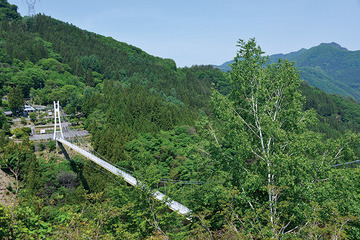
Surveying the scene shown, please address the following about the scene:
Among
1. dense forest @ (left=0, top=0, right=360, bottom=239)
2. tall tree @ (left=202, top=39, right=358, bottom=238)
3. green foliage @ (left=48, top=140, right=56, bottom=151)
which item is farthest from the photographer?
green foliage @ (left=48, top=140, right=56, bottom=151)

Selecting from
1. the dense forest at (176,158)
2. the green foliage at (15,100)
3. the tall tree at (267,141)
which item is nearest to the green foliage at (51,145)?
the dense forest at (176,158)

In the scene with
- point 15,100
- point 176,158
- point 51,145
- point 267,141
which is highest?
point 267,141

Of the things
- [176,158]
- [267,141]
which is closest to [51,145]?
[176,158]

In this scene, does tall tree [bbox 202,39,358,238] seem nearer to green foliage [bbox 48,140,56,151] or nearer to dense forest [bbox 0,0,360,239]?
dense forest [bbox 0,0,360,239]

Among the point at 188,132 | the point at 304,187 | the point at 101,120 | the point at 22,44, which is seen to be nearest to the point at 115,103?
the point at 101,120

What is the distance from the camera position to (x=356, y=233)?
7648 mm

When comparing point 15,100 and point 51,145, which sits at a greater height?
point 15,100

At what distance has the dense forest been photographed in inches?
296

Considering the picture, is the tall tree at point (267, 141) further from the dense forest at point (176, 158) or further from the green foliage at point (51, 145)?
the green foliage at point (51, 145)

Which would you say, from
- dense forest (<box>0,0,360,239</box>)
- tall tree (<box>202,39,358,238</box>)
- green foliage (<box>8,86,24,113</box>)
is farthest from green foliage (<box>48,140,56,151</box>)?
tall tree (<box>202,39,358,238</box>)

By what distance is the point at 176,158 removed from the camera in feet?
106

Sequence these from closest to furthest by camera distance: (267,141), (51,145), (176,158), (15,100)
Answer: (267,141) → (176,158) → (51,145) → (15,100)

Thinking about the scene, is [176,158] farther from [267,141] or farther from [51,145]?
[267,141]

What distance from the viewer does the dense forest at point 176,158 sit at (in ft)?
24.7
